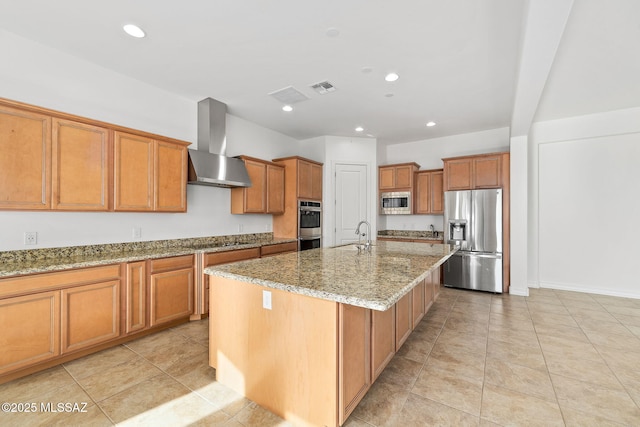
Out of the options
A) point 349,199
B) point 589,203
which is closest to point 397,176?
point 349,199

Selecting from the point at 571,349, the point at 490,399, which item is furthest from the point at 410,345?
the point at 571,349

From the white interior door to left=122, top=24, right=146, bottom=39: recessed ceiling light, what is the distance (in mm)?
3770

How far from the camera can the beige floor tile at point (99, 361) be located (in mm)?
2281

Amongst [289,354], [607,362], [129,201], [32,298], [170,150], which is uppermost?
[170,150]

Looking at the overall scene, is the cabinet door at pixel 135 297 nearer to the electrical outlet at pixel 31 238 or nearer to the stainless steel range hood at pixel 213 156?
the electrical outlet at pixel 31 238

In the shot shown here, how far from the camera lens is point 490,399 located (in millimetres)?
1943

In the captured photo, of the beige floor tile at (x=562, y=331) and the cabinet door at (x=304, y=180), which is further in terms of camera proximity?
the cabinet door at (x=304, y=180)

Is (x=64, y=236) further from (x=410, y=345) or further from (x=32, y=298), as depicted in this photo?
(x=410, y=345)

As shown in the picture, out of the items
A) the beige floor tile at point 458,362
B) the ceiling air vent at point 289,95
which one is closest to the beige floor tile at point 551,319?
the beige floor tile at point 458,362

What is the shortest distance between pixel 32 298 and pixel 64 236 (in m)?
0.80

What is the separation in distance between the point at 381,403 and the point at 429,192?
14.7ft

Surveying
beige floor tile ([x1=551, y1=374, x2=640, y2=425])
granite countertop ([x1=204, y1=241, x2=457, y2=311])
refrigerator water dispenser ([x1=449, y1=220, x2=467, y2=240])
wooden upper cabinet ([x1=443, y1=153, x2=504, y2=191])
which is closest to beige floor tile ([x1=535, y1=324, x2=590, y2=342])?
beige floor tile ([x1=551, y1=374, x2=640, y2=425])

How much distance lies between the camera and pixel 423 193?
5.70 m

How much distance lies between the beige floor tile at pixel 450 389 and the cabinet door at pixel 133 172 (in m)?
3.19
